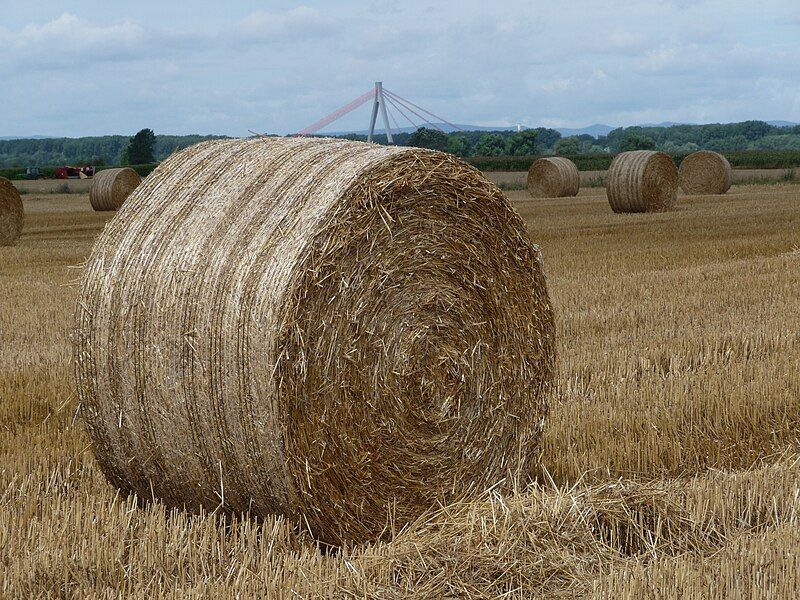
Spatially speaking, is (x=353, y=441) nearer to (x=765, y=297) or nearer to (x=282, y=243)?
(x=282, y=243)

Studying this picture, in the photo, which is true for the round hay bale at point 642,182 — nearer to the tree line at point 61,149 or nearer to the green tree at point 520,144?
the green tree at point 520,144

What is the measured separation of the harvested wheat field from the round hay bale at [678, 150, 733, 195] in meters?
18.6

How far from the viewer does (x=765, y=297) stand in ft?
36.5

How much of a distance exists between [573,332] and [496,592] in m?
5.61

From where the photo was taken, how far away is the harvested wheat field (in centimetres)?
411

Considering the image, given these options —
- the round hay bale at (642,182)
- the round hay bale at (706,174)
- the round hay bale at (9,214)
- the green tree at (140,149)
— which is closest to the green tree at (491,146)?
the green tree at (140,149)

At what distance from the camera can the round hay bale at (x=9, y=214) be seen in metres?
19.2

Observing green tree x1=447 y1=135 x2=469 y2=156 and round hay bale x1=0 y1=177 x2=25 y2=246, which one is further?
green tree x1=447 y1=135 x2=469 y2=156

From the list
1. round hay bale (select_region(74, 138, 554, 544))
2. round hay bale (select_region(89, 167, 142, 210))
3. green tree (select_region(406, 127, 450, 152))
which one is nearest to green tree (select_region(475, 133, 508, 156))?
green tree (select_region(406, 127, 450, 152))

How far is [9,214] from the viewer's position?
19.3 metres

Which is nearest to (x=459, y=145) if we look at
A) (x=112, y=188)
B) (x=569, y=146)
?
(x=569, y=146)

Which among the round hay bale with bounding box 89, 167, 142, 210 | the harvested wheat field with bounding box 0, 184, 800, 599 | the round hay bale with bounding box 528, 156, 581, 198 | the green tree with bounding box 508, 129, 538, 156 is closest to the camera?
the harvested wheat field with bounding box 0, 184, 800, 599

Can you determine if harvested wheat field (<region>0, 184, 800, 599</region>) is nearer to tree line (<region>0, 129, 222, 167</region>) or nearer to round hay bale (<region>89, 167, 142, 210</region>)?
round hay bale (<region>89, 167, 142, 210</region>)

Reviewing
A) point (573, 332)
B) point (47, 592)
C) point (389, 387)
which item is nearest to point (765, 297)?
point (573, 332)
